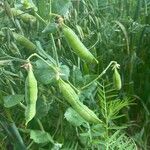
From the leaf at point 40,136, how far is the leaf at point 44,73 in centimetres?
19

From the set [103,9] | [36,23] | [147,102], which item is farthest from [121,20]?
[36,23]

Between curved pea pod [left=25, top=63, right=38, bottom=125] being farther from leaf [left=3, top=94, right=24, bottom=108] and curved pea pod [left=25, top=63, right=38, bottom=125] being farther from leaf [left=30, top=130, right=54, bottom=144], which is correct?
leaf [left=30, top=130, right=54, bottom=144]

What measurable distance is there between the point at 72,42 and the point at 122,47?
61 centimetres

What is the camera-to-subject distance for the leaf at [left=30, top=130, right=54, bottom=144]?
109cm

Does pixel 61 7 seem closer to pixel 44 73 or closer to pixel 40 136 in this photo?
pixel 44 73

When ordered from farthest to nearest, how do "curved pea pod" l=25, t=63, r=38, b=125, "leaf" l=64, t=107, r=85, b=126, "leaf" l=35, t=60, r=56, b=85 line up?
"leaf" l=64, t=107, r=85, b=126
"leaf" l=35, t=60, r=56, b=85
"curved pea pod" l=25, t=63, r=38, b=125

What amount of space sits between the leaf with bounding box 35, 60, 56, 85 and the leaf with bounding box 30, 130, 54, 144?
193 millimetres

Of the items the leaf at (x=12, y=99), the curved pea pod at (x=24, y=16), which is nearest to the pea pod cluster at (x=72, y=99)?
the leaf at (x=12, y=99)

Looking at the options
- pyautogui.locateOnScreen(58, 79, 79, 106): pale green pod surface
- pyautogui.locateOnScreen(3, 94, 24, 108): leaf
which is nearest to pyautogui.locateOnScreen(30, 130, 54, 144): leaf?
pyautogui.locateOnScreen(3, 94, 24, 108): leaf

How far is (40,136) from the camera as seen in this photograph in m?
1.11

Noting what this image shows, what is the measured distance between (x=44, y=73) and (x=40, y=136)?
228mm

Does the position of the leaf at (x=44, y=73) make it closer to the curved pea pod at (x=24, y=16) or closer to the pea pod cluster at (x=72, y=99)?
the pea pod cluster at (x=72, y=99)

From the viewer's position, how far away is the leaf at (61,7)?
3.23 feet

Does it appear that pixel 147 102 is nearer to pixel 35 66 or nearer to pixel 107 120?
pixel 107 120
